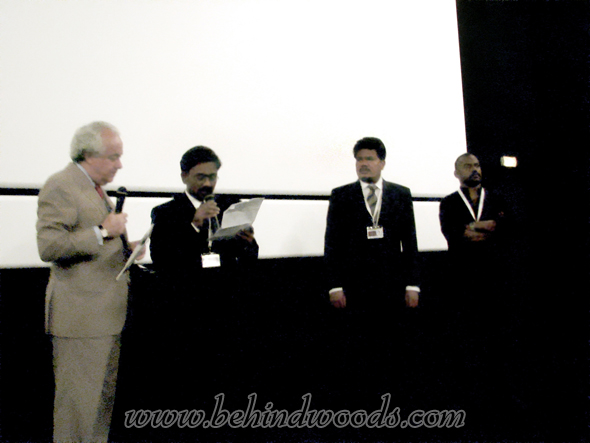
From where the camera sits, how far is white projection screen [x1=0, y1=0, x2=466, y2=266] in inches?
82.3

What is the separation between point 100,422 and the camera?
56.0 inches

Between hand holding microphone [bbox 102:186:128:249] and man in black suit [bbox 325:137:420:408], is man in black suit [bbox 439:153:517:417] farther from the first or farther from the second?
hand holding microphone [bbox 102:186:128:249]

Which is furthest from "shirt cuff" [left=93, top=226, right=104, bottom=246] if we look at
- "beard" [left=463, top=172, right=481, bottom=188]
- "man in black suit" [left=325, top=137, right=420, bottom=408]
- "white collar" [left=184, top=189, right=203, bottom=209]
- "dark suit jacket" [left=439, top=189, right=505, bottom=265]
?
"beard" [left=463, top=172, right=481, bottom=188]

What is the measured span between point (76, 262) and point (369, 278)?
1.33 m

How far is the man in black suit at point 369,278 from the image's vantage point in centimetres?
204

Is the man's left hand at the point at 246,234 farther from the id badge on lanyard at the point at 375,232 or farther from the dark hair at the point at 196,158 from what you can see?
the id badge on lanyard at the point at 375,232

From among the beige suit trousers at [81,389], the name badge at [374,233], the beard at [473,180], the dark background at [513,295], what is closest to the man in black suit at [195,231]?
the dark background at [513,295]

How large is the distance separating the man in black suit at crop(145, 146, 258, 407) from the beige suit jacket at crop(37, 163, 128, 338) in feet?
0.74

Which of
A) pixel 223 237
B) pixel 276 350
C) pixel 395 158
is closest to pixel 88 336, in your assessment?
pixel 223 237

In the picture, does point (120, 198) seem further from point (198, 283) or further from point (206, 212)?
point (198, 283)

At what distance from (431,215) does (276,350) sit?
1.67m

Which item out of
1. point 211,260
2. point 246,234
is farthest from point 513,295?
point 211,260

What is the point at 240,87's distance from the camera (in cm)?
251

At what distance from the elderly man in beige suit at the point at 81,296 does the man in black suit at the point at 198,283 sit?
234 millimetres
